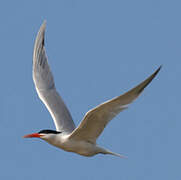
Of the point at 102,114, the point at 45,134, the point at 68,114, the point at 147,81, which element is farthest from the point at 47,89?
the point at 147,81

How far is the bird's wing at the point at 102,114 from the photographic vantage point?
24.9ft

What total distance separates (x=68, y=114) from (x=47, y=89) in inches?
33.4

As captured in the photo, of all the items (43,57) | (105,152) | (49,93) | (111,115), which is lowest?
(105,152)

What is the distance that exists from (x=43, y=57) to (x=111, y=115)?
3.97m

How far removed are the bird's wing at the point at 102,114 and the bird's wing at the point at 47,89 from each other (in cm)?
125

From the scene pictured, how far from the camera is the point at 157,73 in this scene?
7.22 metres

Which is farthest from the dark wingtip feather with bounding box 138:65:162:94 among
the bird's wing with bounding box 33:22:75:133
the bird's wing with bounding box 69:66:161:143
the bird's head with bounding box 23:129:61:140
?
the bird's wing with bounding box 33:22:75:133

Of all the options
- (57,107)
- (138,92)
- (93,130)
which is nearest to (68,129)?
(57,107)

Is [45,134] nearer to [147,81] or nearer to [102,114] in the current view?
[102,114]

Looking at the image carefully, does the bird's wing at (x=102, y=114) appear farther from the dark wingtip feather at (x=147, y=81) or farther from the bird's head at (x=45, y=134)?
the bird's head at (x=45, y=134)

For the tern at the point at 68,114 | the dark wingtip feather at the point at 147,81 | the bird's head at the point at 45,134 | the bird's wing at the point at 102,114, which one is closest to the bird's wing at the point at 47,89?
the tern at the point at 68,114

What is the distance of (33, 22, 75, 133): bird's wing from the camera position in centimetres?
1059

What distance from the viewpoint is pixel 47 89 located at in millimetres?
11375

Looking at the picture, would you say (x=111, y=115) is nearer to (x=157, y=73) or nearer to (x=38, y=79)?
(x=157, y=73)
